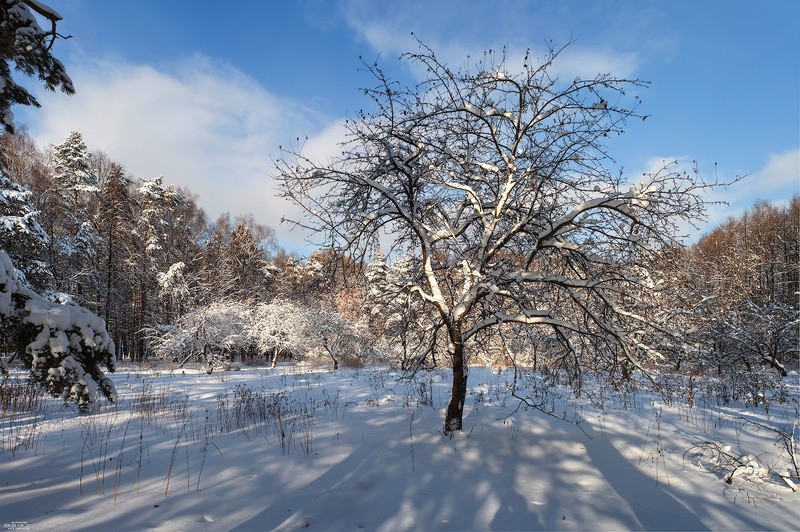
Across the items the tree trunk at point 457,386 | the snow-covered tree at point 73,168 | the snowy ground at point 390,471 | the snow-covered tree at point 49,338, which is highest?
the snow-covered tree at point 73,168

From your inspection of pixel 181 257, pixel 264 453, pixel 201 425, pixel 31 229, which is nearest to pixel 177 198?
pixel 181 257

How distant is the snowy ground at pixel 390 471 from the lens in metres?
3.41

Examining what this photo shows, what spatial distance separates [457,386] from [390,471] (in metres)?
1.59

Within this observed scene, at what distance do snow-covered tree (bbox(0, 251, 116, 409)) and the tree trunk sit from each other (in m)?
3.93

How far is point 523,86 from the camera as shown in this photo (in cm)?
541

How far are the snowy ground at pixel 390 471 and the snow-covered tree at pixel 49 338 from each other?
1.07 meters

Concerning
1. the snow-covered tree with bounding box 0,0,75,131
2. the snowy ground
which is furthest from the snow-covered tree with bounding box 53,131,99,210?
the snow-covered tree with bounding box 0,0,75,131

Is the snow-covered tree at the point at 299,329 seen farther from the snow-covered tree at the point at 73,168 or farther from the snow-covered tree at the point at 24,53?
the snow-covered tree at the point at 24,53

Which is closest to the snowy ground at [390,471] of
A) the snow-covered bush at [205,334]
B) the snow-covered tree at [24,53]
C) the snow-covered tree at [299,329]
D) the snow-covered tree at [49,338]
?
the snow-covered tree at [49,338]

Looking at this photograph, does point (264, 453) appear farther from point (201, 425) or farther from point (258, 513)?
point (201, 425)

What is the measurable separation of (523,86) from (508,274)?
2.61 meters

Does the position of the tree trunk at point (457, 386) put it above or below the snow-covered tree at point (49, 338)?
below

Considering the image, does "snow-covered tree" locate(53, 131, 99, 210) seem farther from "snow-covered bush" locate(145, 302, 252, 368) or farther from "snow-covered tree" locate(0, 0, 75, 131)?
"snow-covered tree" locate(0, 0, 75, 131)

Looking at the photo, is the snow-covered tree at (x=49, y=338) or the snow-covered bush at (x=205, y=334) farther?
the snow-covered bush at (x=205, y=334)
